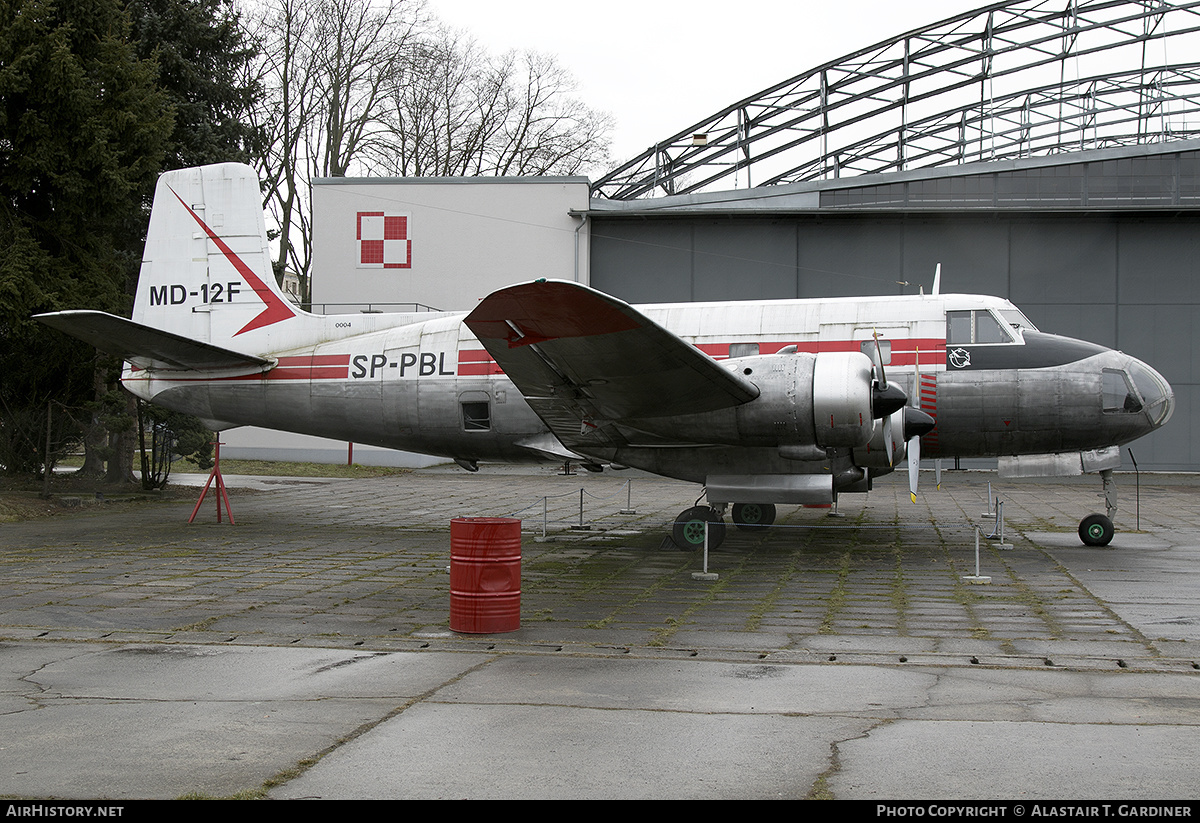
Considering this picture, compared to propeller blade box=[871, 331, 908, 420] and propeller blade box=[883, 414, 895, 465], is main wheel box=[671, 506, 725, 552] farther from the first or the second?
propeller blade box=[871, 331, 908, 420]

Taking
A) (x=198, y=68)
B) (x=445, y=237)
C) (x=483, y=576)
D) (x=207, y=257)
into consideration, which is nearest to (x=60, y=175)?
(x=207, y=257)

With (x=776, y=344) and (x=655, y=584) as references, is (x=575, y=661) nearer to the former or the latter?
(x=655, y=584)

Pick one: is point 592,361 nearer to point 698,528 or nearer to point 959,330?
point 698,528

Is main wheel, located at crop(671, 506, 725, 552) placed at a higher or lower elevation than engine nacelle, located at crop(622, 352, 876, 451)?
lower

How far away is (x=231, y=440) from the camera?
34.0m

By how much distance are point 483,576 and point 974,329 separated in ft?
28.8

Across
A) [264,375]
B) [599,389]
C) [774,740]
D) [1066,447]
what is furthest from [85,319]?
[1066,447]

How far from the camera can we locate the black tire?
16.1 m

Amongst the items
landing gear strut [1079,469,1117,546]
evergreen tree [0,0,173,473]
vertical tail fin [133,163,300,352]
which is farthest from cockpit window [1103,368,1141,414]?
evergreen tree [0,0,173,473]

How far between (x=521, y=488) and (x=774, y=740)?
20778 millimetres

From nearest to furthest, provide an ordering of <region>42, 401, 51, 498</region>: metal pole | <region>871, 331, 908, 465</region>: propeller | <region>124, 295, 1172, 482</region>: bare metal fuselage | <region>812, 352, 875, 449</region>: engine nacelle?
<region>812, 352, 875, 449</region>: engine nacelle
<region>871, 331, 908, 465</region>: propeller
<region>124, 295, 1172, 482</region>: bare metal fuselage
<region>42, 401, 51, 498</region>: metal pole

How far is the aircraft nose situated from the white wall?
19.9 m

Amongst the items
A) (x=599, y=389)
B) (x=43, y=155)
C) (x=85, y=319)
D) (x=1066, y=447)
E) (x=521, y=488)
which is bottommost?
(x=521, y=488)

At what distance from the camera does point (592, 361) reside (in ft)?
36.3
